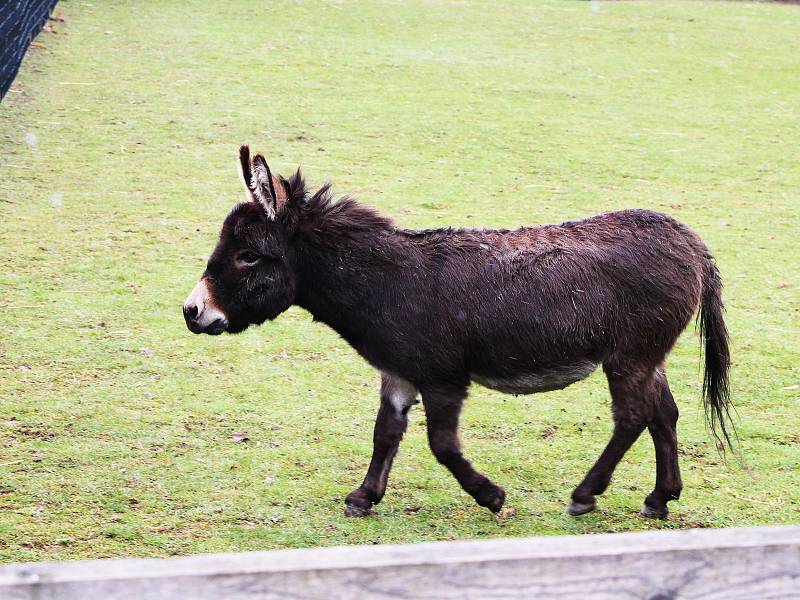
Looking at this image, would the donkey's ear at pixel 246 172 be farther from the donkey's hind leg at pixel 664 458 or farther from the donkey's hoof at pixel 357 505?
the donkey's hind leg at pixel 664 458

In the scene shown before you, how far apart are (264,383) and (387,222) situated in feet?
5.41

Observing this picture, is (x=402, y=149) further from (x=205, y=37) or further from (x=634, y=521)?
(x=634, y=521)

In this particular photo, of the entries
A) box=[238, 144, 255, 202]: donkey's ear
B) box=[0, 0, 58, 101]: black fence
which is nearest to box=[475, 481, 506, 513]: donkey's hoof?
box=[238, 144, 255, 202]: donkey's ear

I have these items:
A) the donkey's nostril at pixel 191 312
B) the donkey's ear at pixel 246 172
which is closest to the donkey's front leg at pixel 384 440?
the donkey's nostril at pixel 191 312

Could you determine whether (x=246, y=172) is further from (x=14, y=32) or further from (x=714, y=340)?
(x=14, y=32)

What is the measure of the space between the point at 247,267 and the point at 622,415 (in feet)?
6.09

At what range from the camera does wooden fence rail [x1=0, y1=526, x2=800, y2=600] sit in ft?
6.25

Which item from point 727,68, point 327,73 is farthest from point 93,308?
point 727,68

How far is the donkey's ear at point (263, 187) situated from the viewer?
479 cm

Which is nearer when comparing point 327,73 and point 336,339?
point 336,339

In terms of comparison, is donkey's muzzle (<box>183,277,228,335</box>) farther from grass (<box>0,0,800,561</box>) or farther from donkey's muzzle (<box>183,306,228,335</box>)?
grass (<box>0,0,800,561</box>)

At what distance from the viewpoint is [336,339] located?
23.1ft

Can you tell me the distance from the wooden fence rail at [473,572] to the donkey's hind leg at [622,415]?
8.83ft

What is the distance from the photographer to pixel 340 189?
974 cm
